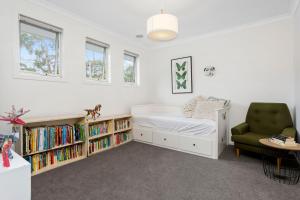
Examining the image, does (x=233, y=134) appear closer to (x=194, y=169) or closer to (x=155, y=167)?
(x=194, y=169)

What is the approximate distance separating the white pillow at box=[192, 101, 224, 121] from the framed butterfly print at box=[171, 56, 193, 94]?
625mm

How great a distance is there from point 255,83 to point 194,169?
6.71ft

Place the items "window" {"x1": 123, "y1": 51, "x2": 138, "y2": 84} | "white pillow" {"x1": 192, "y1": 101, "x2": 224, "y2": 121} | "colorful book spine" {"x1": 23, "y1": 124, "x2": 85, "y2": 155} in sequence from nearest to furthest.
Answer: "colorful book spine" {"x1": 23, "y1": 124, "x2": 85, "y2": 155}
"white pillow" {"x1": 192, "y1": 101, "x2": 224, "y2": 121}
"window" {"x1": 123, "y1": 51, "x2": 138, "y2": 84}

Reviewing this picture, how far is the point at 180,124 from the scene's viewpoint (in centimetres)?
300

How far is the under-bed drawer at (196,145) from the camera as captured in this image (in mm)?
2696

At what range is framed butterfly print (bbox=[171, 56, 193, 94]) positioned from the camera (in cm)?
382

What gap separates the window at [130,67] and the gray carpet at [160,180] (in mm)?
1997

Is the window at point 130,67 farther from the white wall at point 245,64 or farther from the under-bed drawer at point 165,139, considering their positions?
the under-bed drawer at point 165,139

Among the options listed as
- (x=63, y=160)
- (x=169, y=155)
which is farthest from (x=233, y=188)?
(x=63, y=160)

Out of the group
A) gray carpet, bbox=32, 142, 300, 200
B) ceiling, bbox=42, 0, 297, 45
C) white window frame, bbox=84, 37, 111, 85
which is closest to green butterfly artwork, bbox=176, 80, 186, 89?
ceiling, bbox=42, 0, 297, 45

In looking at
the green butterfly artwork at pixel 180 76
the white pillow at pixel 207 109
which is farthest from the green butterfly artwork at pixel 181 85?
the white pillow at pixel 207 109

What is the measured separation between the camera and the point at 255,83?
10.0 feet

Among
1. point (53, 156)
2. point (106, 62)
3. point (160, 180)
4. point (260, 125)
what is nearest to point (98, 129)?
point (53, 156)

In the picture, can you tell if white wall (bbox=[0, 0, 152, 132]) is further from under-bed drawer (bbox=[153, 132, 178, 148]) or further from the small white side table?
the small white side table
